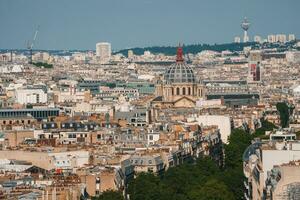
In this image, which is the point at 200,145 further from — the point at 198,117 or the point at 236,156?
the point at 198,117

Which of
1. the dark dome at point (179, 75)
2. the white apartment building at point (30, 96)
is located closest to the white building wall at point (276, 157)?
the dark dome at point (179, 75)

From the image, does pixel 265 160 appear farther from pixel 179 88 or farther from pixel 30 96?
pixel 30 96

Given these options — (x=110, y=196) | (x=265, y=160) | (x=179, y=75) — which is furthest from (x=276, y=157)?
(x=179, y=75)

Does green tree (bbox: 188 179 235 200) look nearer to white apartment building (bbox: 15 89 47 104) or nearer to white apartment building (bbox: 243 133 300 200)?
white apartment building (bbox: 243 133 300 200)

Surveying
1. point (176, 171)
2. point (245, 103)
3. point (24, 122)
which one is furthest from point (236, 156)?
point (245, 103)

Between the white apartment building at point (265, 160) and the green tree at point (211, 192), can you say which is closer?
the white apartment building at point (265, 160)

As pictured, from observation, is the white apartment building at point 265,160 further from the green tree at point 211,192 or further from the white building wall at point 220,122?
the white building wall at point 220,122

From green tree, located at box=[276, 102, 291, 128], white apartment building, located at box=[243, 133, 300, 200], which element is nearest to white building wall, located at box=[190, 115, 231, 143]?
green tree, located at box=[276, 102, 291, 128]

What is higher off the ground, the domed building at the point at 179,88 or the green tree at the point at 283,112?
the domed building at the point at 179,88
